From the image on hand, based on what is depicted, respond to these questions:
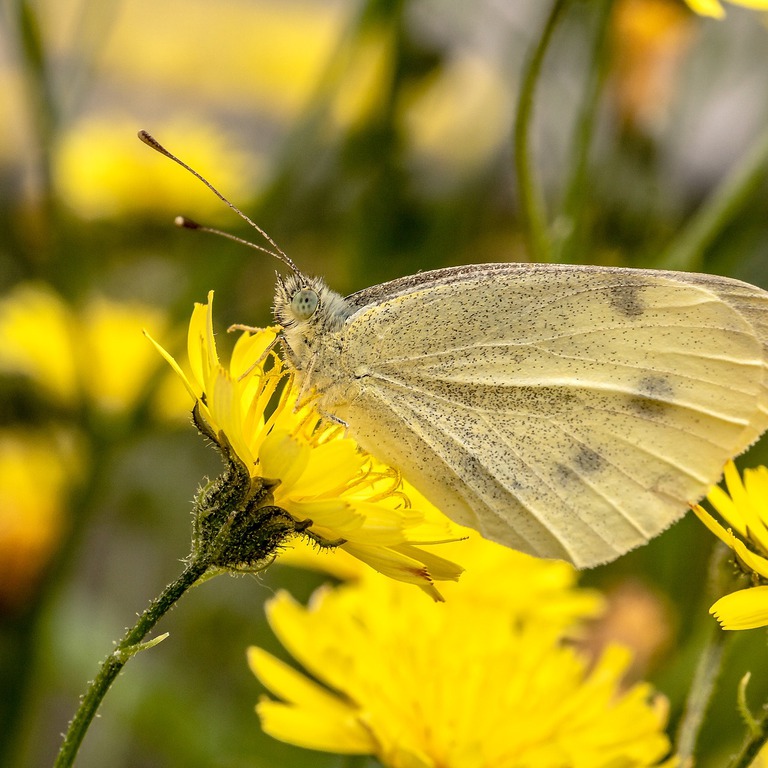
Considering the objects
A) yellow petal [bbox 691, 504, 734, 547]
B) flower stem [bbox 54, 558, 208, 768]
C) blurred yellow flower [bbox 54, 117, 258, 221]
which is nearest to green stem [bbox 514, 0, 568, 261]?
yellow petal [bbox 691, 504, 734, 547]

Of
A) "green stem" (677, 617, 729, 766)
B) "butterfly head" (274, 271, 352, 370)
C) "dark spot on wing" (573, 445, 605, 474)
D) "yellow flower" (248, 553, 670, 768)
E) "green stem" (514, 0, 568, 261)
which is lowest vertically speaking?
"yellow flower" (248, 553, 670, 768)

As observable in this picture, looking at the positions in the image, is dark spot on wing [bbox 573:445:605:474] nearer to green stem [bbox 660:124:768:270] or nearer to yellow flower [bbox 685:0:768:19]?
green stem [bbox 660:124:768:270]

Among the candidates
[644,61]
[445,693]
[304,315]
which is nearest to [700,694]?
[445,693]

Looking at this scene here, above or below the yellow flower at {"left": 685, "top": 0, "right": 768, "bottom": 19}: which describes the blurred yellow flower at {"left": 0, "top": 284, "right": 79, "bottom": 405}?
below

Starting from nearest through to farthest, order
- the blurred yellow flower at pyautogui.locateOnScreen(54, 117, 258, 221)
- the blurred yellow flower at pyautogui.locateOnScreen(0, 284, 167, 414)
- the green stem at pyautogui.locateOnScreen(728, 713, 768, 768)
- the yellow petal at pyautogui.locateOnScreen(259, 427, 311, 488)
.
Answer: the green stem at pyautogui.locateOnScreen(728, 713, 768, 768)
the yellow petal at pyautogui.locateOnScreen(259, 427, 311, 488)
the blurred yellow flower at pyautogui.locateOnScreen(0, 284, 167, 414)
the blurred yellow flower at pyautogui.locateOnScreen(54, 117, 258, 221)

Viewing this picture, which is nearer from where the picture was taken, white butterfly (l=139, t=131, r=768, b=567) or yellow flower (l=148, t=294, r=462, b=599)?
yellow flower (l=148, t=294, r=462, b=599)

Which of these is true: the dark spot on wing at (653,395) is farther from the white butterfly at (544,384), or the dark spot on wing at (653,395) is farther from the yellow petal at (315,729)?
the yellow petal at (315,729)

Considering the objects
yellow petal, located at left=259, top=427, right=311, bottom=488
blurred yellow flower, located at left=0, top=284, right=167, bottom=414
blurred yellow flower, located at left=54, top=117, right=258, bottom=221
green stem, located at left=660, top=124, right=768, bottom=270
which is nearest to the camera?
yellow petal, located at left=259, top=427, right=311, bottom=488

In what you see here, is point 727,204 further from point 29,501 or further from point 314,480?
point 29,501
